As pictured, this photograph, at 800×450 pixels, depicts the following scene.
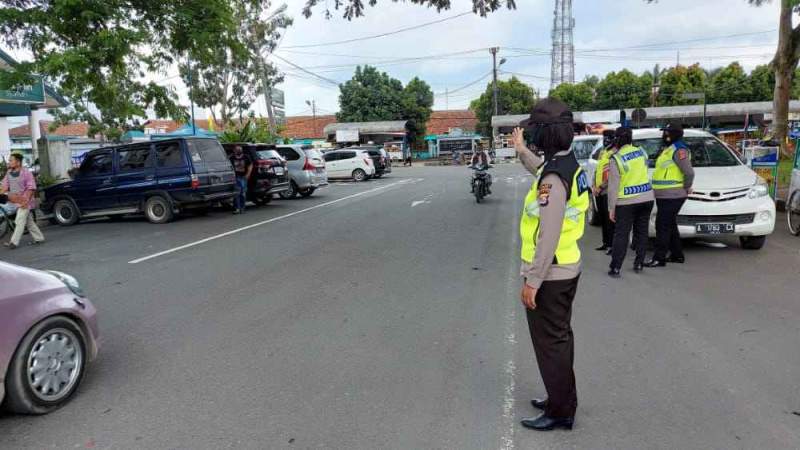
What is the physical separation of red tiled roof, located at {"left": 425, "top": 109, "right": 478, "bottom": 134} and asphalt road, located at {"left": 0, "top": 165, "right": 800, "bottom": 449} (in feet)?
192

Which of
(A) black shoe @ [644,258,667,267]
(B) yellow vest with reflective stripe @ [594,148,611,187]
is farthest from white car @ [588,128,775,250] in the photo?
(B) yellow vest with reflective stripe @ [594,148,611,187]

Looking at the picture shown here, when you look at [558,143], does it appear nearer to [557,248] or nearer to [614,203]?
[557,248]

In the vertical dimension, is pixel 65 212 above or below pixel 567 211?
below

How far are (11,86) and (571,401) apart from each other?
12.3m

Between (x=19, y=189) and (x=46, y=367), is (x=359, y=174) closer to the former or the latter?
(x=19, y=189)

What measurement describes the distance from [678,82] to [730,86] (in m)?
4.30

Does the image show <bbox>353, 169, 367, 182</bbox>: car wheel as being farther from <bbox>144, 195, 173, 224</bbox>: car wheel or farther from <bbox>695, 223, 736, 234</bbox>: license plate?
<bbox>695, 223, 736, 234</bbox>: license plate

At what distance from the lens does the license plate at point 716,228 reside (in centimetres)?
Result: 804

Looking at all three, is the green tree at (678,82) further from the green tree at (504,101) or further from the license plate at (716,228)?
the license plate at (716,228)

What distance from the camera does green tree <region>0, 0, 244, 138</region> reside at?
35.8 ft

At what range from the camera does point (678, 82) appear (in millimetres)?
54500

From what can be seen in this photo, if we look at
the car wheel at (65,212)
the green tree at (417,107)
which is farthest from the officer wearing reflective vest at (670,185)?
the green tree at (417,107)

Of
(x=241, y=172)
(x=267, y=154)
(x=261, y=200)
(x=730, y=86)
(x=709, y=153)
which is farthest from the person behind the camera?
(x=730, y=86)

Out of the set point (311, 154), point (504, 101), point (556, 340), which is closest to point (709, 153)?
point (556, 340)
